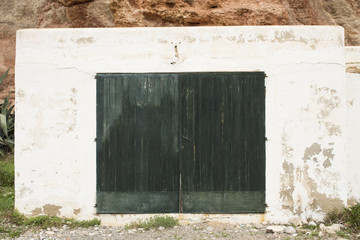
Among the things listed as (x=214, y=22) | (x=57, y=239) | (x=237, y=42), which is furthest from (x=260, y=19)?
(x=57, y=239)

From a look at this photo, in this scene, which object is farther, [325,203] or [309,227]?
[325,203]

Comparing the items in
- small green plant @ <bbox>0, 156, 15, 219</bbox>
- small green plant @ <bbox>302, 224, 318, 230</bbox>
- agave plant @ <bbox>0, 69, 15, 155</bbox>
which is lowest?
small green plant @ <bbox>302, 224, 318, 230</bbox>

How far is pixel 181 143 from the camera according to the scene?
5145 millimetres

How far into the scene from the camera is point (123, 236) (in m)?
4.75

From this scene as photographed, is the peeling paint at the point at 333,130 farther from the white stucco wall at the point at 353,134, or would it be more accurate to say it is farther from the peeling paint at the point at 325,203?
the peeling paint at the point at 325,203

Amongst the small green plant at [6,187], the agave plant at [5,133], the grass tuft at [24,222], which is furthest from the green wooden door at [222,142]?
the agave plant at [5,133]

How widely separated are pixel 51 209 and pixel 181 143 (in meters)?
2.10

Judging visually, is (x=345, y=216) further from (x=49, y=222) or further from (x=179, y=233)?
(x=49, y=222)

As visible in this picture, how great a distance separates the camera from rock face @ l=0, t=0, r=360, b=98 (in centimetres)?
756

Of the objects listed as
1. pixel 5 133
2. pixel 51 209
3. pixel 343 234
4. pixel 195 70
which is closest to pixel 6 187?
pixel 5 133

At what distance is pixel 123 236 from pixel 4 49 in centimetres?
988

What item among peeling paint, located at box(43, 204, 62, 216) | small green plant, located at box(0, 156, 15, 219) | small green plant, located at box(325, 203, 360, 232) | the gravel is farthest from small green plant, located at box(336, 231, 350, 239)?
small green plant, located at box(0, 156, 15, 219)

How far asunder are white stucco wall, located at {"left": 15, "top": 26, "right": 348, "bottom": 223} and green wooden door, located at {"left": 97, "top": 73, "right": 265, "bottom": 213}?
5.7 inches

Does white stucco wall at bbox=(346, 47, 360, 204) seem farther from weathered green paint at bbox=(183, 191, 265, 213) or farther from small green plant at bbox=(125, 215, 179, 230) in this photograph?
small green plant at bbox=(125, 215, 179, 230)
